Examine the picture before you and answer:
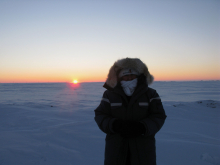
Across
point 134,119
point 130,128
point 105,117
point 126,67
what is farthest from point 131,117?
point 126,67

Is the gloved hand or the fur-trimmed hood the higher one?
the fur-trimmed hood

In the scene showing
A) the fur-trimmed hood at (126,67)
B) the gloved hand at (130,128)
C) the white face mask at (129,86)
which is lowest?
the gloved hand at (130,128)

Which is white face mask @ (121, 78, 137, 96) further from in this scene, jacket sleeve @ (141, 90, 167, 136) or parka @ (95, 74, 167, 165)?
jacket sleeve @ (141, 90, 167, 136)

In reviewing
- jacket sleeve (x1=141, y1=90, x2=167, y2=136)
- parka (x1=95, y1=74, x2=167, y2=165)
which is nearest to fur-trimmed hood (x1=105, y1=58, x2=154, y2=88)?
parka (x1=95, y1=74, x2=167, y2=165)

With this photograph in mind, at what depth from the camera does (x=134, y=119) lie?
1596 mm

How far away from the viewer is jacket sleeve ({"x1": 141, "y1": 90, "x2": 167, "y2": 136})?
149 cm

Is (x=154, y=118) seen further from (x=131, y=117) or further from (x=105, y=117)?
(x=105, y=117)

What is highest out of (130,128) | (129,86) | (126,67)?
(126,67)

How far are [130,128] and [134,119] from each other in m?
0.16

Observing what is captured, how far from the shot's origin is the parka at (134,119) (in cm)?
153

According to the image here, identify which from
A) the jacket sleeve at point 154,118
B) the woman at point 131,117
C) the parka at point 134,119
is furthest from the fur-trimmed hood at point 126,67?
the jacket sleeve at point 154,118

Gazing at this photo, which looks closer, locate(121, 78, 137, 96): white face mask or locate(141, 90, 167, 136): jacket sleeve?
locate(141, 90, 167, 136): jacket sleeve

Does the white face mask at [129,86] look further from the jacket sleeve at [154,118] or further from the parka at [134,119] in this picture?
the jacket sleeve at [154,118]

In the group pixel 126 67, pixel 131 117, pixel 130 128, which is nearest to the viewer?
pixel 130 128
